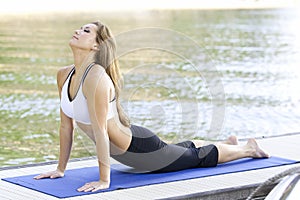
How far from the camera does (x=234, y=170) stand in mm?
4938

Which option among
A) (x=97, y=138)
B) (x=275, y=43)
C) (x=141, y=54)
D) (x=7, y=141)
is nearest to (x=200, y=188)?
(x=97, y=138)

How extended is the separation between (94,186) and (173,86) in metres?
7.23

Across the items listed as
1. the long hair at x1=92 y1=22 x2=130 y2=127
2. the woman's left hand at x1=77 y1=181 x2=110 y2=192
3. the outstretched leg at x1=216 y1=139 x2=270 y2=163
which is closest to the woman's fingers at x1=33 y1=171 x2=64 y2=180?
the woman's left hand at x1=77 y1=181 x2=110 y2=192

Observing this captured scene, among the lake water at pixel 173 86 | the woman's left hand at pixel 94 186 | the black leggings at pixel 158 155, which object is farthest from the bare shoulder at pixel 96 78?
the lake water at pixel 173 86

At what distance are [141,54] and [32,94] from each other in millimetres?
4966

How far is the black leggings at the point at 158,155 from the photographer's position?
189 inches

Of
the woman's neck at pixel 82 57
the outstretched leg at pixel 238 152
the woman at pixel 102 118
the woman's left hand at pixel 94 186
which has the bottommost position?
the outstretched leg at pixel 238 152

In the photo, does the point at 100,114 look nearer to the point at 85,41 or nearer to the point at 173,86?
the point at 85,41

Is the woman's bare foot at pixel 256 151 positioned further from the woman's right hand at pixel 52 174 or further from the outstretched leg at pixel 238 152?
the woman's right hand at pixel 52 174

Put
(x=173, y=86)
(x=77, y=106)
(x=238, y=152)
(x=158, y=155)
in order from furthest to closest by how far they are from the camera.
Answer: (x=173, y=86)
(x=238, y=152)
(x=158, y=155)
(x=77, y=106)

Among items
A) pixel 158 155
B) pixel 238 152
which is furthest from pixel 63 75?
pixel 238 152

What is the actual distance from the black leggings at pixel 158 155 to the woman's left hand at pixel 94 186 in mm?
314

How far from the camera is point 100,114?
14.8 feet

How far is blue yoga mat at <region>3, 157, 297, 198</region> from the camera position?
4480 mm
